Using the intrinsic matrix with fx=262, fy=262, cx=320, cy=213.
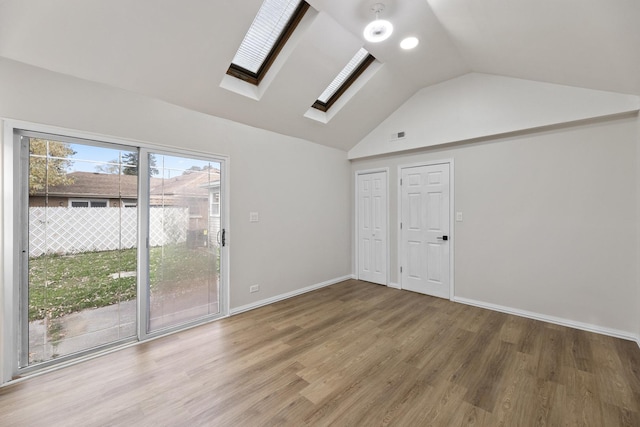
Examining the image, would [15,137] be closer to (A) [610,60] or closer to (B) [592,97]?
(A) [610,60]

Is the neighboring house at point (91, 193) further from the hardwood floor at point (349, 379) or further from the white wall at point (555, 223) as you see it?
the white wall at point (555, 223)

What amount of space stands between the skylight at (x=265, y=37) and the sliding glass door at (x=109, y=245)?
1168 mm

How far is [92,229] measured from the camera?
2.50 metres

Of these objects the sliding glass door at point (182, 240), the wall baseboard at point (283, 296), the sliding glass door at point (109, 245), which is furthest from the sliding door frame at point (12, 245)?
the wall baseboard at point (283, 296)

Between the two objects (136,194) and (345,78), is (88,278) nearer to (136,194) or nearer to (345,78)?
(136,194)

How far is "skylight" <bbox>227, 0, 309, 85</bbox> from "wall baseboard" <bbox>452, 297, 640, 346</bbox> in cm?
410

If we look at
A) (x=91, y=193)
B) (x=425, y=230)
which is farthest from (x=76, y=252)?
(x=425, y=230)

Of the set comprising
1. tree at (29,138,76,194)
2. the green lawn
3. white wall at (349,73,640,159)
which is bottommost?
the green lawn

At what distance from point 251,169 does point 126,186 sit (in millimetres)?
1434

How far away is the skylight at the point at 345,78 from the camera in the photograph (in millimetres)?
3389

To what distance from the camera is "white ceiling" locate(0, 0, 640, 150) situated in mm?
1937

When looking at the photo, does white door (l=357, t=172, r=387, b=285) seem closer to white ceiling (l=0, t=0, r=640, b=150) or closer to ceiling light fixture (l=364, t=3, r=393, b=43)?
white ceiling (l=0, t=0, r=640, b=150)

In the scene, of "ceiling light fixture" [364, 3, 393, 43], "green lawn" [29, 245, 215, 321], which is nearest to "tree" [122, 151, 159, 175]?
"green lawn" [29, 245, 215, 321]

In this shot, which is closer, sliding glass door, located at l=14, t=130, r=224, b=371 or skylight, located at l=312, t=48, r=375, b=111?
sliding glass door, located at l=14, t=130, r=224, b=371
